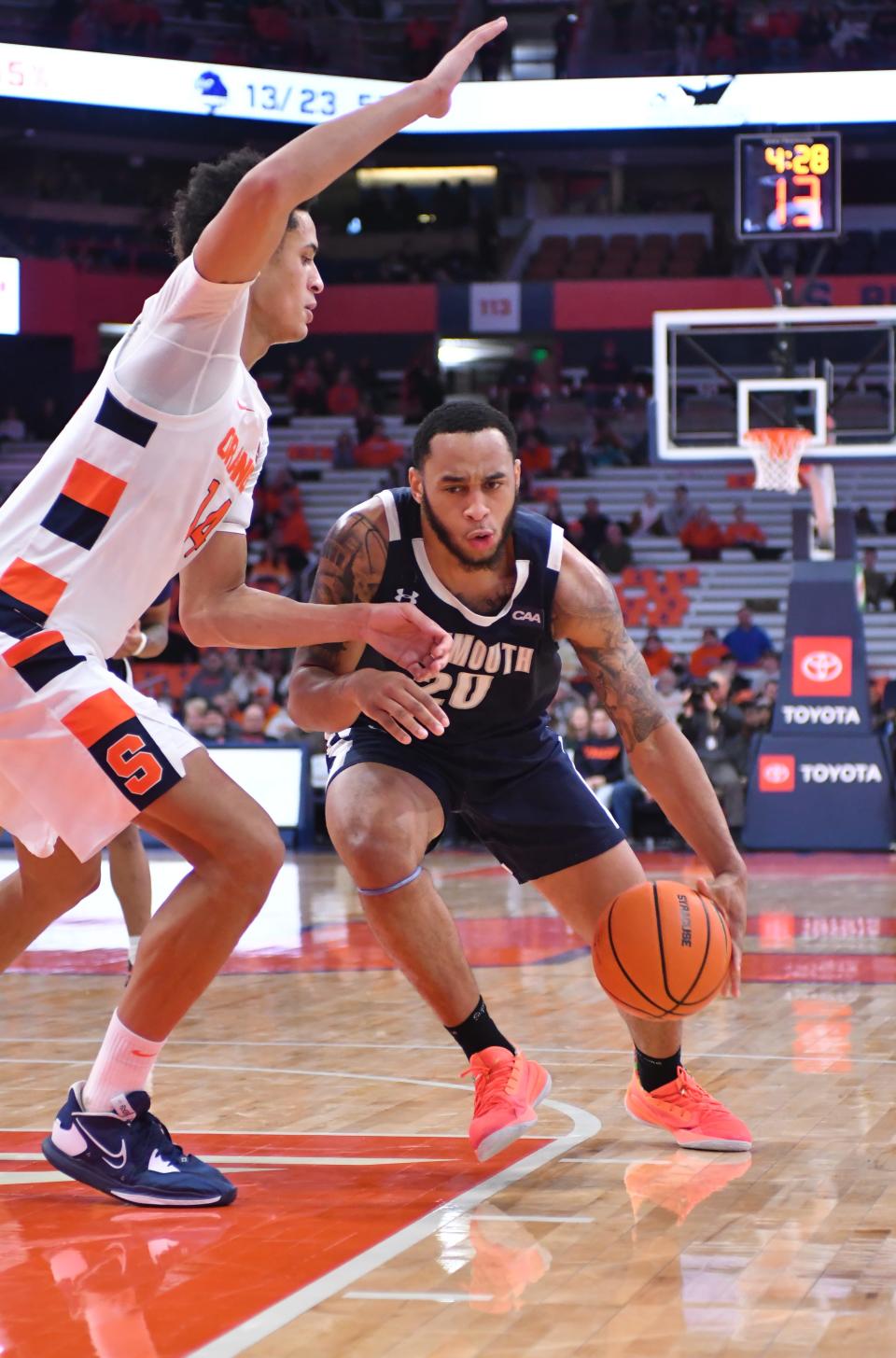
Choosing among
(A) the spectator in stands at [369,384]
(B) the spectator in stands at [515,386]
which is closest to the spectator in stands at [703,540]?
(B) the spectator in stands at [515,386]

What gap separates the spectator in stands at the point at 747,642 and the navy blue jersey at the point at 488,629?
15926 mm

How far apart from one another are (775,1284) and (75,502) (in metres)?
2.10

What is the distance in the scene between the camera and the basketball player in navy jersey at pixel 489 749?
4.47 metres

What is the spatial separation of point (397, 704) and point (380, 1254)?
114 cm

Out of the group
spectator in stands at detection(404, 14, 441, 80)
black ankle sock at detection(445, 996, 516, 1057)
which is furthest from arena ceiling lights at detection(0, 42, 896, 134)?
black ankle sock at detection(445, 996, 516, 1057)

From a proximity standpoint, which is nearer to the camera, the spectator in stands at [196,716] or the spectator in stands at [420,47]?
the spectator in stands at [196,716]

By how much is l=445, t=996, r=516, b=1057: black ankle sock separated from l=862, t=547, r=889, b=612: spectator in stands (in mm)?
17497

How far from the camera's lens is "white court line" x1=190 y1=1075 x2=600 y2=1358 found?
2977mm

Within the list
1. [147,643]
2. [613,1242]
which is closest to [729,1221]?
[613,1242]

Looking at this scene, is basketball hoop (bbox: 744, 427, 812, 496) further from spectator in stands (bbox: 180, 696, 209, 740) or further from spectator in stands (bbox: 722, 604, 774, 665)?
spectator in stands (bbox: 180, 696, 209, 740)

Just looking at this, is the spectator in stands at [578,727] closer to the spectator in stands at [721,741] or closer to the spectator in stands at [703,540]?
the spectator in stands at [721,741]

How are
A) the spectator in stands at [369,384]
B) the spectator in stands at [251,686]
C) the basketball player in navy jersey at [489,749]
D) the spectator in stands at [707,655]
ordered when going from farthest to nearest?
1. the spectator in stands at [369,384]
2. the spectator in stands at [707,655]
3. the spectator in stands at [251,686]
4. the basketball player in navy jersey at [489,749]

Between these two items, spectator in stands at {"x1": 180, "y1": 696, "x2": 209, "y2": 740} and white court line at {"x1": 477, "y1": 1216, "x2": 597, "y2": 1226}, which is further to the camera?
spectator in stands at {"x1": 180, "y1": 696, "x2": 209, "y2": 740}

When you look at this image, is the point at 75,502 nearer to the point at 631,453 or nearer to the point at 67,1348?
the point at 67,1348
